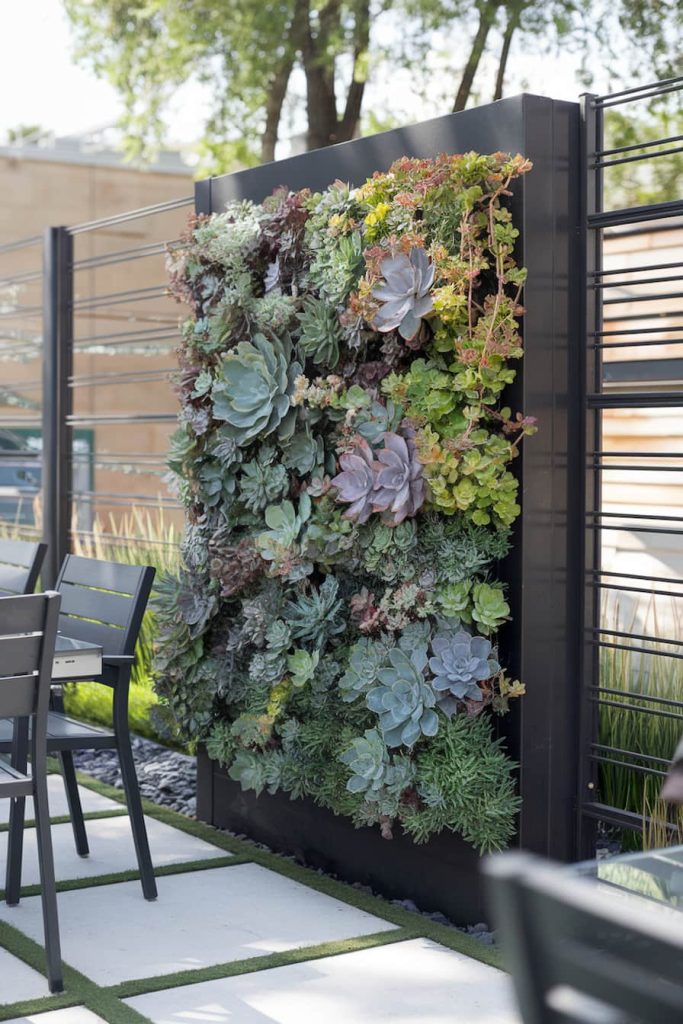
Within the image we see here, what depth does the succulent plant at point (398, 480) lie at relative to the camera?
3.81 metres

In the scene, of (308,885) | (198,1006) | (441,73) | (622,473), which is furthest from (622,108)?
(198,1006)

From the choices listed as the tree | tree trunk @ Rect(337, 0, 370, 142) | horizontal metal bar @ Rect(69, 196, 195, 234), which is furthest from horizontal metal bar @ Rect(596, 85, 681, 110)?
tree trunk @ Rect(337, 0, 370, 142)

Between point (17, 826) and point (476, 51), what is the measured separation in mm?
9234

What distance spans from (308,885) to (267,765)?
41 centimetres

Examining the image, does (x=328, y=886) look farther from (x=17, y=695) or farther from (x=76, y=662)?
(x=17, y=695)

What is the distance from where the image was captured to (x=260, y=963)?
3553 mm

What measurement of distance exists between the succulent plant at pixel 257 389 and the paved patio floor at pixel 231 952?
1487mm

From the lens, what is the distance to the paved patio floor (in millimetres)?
3240

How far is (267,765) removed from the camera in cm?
434

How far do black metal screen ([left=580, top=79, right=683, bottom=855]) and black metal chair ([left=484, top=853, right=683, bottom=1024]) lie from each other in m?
2.28

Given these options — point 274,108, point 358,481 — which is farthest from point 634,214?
point 274,108

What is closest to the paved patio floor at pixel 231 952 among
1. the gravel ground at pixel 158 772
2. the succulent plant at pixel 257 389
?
the gravel ground at pixel 158 772

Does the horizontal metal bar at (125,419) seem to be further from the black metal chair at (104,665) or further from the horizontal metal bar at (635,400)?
the horizontal metal bar at (635,400)

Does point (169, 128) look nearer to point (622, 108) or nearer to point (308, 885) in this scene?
point (622, 108)
